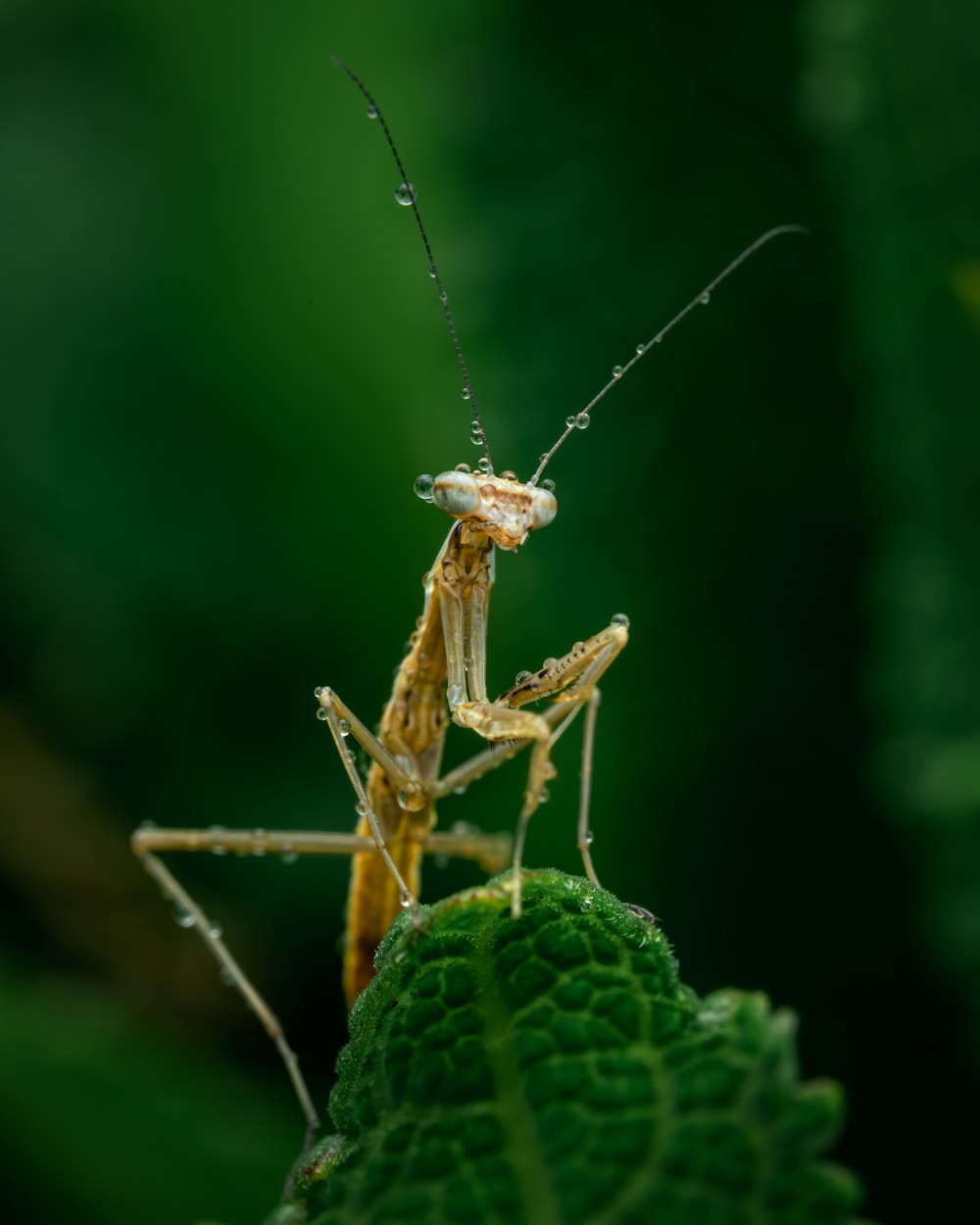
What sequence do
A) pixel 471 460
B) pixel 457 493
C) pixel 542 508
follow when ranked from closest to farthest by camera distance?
pixel 457 493 → pixel 542 508 → pixel 471 460

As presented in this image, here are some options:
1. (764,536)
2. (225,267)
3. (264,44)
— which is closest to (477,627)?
(764,536)

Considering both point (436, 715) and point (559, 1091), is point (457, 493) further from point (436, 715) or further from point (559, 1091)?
point (559, 1091)

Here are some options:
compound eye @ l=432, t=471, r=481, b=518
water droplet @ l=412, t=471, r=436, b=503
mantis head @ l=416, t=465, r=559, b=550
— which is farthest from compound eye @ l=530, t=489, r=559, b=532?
water droplet @ l=412, t=471, r=436, b=503

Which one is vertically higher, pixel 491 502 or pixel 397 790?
pixel 491 502

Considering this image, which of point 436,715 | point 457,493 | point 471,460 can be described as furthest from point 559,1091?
point 471,460

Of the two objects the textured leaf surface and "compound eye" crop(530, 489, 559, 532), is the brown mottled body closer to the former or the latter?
"compound eye" crop(530, 489, 559, 532)

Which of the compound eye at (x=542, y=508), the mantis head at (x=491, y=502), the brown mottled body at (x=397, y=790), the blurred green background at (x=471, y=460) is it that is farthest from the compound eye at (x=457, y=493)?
the blurred green background at (x=471, y=460)
